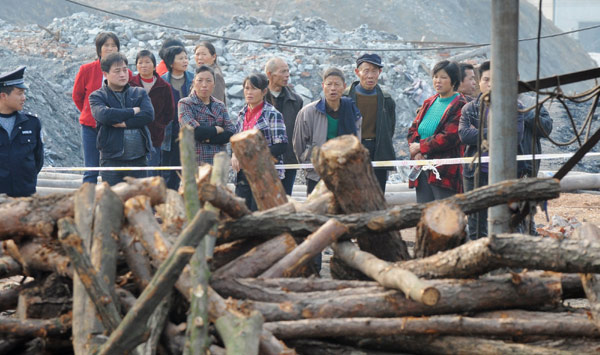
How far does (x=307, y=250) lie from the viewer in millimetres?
4008

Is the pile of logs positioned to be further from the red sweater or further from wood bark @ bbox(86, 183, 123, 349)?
the red sweater

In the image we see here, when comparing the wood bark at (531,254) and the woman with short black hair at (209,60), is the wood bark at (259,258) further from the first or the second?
the woman with short black hair at (209,60)

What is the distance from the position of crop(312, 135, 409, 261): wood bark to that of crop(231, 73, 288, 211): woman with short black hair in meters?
3.04

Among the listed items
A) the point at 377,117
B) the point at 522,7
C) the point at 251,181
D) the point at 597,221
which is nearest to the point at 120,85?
the point at 377,117

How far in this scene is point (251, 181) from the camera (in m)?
4.79

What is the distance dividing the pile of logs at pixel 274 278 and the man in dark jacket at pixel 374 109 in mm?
3528

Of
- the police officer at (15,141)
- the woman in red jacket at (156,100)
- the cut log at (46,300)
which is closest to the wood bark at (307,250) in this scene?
the cut log at (46,300)

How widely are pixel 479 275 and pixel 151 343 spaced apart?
5.21 feet

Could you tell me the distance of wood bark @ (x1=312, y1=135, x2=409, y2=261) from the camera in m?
4.20

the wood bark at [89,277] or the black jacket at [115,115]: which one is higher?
the black jacket at [115,115]

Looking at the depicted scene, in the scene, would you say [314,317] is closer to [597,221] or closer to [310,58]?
[597,221]

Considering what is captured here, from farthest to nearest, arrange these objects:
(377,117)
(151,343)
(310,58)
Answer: (310,58), (377,117), (151,343)

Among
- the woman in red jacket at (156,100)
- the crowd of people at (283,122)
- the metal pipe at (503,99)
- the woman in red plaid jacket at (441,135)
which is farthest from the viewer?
the woman in red jacket at (156,100)

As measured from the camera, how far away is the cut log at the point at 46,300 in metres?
3.77
